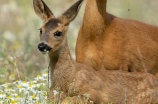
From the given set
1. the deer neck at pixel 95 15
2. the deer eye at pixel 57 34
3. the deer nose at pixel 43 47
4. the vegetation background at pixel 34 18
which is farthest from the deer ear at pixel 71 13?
the vegetation background at pixel 34 18

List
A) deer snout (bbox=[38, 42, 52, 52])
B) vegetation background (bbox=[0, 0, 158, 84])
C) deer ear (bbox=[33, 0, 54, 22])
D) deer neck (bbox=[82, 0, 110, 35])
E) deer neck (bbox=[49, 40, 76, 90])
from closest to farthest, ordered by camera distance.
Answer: deer snout (bbox=[38, 42, 52, 52])
deer neck (bbox=[49, 40, 76, 90])
deer ear (bbox=[33, 0, 54, 22])
deer neck (bbox=[82, 0, 110, 35])
vegetation background (bbox=[0, 0, 158, 84])

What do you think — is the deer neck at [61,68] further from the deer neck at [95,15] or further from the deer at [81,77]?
the deer neck at [95,15]

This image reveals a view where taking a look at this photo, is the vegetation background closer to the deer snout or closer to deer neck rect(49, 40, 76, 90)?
deer neck rect(49, 40, 76, 90)

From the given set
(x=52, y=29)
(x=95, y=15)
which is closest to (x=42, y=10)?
(x=52, y=29)

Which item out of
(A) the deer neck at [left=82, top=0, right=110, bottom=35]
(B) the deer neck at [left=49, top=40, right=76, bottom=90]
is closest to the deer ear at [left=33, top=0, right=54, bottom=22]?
(B) the deer neck at [left=49, top=40, right=76, bottom=90]

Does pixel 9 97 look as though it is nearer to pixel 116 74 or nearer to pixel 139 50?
pixel 116 74

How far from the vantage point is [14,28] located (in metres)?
14.9

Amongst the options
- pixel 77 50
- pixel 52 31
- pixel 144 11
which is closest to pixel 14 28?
pixel 144 11

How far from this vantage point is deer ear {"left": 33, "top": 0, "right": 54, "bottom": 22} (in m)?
8.52

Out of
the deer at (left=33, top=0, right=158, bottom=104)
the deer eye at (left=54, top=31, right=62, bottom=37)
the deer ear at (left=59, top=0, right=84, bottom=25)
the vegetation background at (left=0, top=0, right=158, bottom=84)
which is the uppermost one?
the vegetation background at (left=0, top=0, right=158, bottom=84)

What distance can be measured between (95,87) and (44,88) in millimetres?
1353

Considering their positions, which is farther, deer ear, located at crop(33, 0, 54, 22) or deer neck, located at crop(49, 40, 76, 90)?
deer ear, located at crop(33, 0, 54, 22)

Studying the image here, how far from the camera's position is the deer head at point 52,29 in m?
7.77

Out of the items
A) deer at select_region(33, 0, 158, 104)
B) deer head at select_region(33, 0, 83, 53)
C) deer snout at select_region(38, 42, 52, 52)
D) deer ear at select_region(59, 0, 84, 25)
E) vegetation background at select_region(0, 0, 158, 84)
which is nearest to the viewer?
deer snout at select_region(38, 42, 52, 52)
